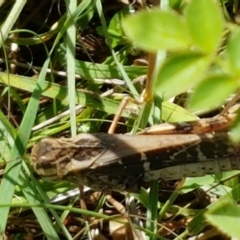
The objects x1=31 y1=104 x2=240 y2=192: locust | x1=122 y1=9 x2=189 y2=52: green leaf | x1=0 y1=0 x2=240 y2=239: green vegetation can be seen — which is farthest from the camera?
x1=0 y1=0 x2=240 y2=239: green vegetation

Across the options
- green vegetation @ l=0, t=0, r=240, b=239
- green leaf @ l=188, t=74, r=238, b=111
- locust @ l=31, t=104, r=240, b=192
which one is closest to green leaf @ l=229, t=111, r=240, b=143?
green leaf @ l=188, t=74, r=238, b=111

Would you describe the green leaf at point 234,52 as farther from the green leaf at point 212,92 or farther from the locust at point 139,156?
the locust at point 139,156

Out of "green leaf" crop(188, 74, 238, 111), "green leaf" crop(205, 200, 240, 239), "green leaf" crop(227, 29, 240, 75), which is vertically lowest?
"green leaf" crop(205, 200, 240, 239)

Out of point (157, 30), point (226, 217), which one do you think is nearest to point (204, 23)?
point (157, 30)

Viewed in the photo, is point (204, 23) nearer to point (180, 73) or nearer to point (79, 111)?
point (180, 73)

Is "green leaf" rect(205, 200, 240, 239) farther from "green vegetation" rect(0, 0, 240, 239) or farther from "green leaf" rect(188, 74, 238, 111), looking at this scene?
"green vegetation" rect(0, 0, 240, 239)
